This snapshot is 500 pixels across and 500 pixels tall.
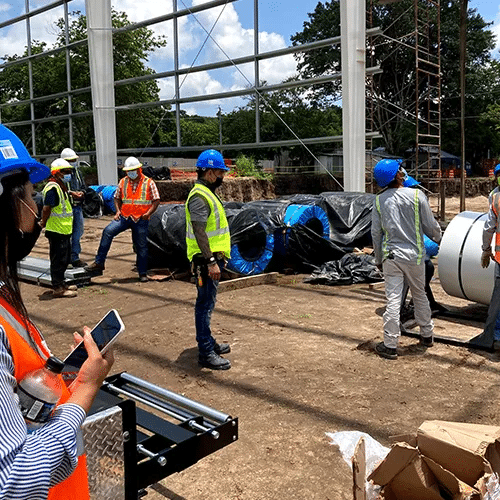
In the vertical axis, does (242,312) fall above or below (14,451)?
below

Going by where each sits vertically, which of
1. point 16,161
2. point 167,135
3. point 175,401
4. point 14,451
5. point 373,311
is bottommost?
point 373,311

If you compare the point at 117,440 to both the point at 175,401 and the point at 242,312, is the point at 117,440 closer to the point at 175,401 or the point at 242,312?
the point at 175,401

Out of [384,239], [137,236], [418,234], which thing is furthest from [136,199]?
[418,234]

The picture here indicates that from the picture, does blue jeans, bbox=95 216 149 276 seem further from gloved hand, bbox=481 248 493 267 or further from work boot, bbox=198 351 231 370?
gloved hand, bbox=481 248 493 267

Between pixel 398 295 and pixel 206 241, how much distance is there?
1850mm

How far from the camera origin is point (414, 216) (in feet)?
16.4

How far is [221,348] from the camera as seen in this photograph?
5.17 meters

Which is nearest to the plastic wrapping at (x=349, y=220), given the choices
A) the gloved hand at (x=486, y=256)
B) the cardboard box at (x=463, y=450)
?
the gloved hand at (x=486, y=256)

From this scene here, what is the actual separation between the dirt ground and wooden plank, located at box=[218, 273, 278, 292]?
129 millimetres

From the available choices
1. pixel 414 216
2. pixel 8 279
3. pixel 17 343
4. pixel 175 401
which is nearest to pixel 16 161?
pixel 8 279

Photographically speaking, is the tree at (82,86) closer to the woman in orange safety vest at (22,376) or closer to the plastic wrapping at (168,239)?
the plastic wrapping at (168,239)

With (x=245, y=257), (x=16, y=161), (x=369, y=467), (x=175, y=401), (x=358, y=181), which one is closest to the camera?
(x=16, y=161)

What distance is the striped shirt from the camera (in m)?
1.06

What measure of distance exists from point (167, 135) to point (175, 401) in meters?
55.7
